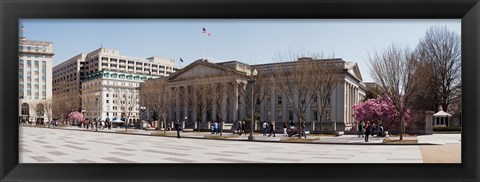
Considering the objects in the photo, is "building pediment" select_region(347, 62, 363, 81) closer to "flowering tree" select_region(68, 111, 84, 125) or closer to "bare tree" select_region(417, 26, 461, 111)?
"bare tree" select_region(417, 26, 461, 111)

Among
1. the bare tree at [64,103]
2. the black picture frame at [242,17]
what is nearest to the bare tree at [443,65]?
the black picture frame at [242,17]

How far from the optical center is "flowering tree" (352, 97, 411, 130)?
1294 inches

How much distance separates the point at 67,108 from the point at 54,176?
5433cm

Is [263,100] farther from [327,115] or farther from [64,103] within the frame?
[64,103]

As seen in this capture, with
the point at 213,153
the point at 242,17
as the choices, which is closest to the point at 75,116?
the point at 213,153

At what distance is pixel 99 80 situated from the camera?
185 feet

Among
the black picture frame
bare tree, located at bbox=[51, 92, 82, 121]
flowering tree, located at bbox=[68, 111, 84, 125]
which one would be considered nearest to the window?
bare tree, located at bbox=[51, 92, 82, 121]

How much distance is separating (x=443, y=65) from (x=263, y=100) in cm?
2701

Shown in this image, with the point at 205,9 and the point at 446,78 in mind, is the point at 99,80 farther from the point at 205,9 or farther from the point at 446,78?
the point at 205,9

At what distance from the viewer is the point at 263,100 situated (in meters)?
56.2

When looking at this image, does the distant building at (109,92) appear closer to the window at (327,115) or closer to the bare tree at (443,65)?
the window at (327,115)

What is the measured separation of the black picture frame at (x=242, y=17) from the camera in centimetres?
773
